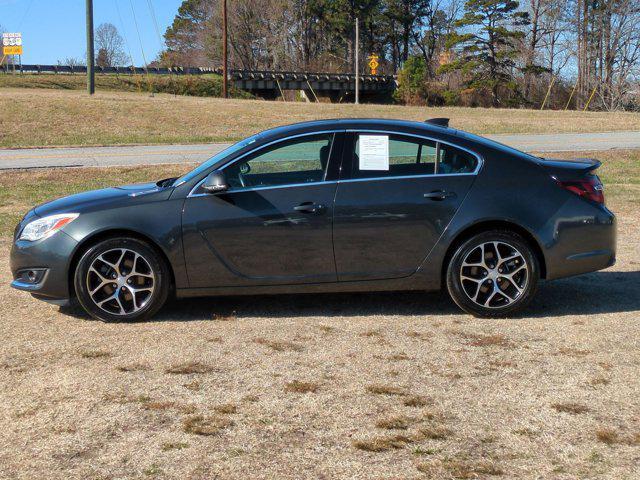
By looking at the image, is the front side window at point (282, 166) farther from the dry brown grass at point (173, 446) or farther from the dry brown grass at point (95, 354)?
the dry brown grass at point (173, 446)

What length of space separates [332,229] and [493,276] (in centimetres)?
125

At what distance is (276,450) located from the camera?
142 inches

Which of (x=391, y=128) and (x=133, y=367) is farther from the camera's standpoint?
(x=391, y=128)

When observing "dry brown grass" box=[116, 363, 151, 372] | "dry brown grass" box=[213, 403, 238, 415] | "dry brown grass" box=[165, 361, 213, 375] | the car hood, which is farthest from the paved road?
"dry brown grass" box=[213, 403, 238, 415]

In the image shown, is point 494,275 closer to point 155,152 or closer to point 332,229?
point 332,229

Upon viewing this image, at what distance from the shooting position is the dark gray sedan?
18.5 ft

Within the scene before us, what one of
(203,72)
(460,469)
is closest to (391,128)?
(460,469)

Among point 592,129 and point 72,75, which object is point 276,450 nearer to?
point 592,129

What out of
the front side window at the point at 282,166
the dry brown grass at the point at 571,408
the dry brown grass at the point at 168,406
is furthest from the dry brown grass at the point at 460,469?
the front side window at the point at 282,166

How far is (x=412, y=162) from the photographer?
5898 mm

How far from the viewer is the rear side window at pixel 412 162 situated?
228 inches

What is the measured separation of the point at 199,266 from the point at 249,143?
1.01 meters

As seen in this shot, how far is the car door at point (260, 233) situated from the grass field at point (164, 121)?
18.9 metres

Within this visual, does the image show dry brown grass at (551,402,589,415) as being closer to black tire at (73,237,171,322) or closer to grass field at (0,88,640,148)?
black tire at (73,237,171,322)
